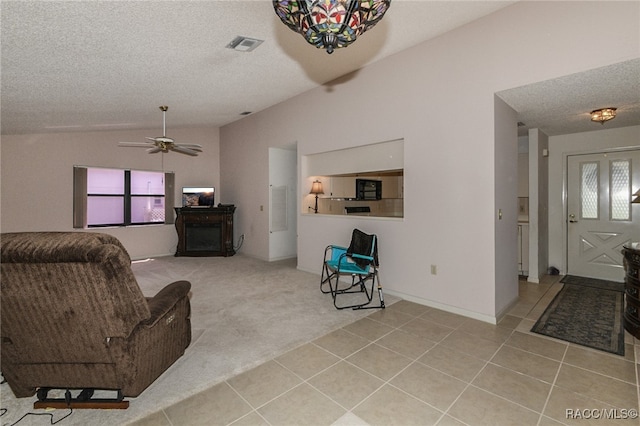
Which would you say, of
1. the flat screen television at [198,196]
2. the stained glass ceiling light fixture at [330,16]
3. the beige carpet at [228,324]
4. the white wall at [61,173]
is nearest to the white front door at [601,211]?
the beige carpet at [228,324]

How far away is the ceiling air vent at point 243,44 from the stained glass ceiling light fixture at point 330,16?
1.87 metres

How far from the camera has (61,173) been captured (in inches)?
221

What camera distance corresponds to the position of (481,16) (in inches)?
119

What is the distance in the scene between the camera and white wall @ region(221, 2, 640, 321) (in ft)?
8.48

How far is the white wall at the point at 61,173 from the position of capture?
5.17 meters

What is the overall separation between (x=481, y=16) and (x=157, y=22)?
313cm

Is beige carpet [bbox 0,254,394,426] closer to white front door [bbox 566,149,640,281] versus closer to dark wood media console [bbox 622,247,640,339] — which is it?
dark wood media console [bbox 622,247,640,339]

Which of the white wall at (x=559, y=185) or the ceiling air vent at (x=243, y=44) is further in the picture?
the white wall at (x=559, y=185)

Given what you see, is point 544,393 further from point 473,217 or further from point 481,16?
point 481,16

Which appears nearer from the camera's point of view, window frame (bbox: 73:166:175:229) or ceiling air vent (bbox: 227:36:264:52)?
ceiling air vent (bbox: 227:36:264:52)

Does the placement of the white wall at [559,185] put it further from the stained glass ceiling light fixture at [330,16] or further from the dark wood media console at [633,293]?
the stained glass ceiling light fixture at [330,16]

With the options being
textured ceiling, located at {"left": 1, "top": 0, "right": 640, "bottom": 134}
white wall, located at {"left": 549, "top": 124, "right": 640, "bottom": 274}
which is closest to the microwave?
textured ceiling, located at {"left": 1, "top": 0, "right": 640, "bottom": 134}

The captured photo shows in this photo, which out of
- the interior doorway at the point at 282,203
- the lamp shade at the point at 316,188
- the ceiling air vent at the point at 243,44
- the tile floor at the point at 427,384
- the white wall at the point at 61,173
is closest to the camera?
the tile floor at the point at 427,384

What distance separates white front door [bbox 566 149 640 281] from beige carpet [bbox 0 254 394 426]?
3602mm
